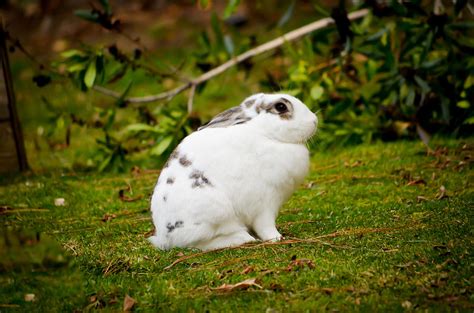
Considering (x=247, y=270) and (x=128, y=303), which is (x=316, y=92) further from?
(x=128, y=303)

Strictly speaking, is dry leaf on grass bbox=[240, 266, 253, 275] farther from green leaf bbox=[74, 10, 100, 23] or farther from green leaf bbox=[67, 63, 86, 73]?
green leaf bbox=[74, 10, 100, 23]

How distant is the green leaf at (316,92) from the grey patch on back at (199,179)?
9.61 ft

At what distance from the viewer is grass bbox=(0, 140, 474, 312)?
136 inches

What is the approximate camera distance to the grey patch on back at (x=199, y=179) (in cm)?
408

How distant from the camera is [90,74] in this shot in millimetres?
6430

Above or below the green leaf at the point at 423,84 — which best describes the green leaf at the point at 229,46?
above

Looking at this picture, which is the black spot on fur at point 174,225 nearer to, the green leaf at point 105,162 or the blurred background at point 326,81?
the blurred background at point 326,81

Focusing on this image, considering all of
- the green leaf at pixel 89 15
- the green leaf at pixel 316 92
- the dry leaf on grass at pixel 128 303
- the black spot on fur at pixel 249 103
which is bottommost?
the dry leaf on grass at pixel 128 303

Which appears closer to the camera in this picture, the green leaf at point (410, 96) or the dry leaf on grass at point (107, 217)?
the dry leaf on grass at point (107, 217)

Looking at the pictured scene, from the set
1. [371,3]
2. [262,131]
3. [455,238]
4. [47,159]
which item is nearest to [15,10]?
[47,159]

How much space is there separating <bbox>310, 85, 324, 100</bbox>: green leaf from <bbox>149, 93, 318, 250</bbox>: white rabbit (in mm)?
2478

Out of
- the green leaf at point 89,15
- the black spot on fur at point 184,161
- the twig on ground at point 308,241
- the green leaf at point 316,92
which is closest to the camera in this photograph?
the twig on ground at point 308,241

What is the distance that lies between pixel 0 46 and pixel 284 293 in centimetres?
437

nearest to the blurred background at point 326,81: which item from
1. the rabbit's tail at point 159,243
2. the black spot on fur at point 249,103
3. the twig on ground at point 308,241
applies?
the black spot on fur at point 249,103
